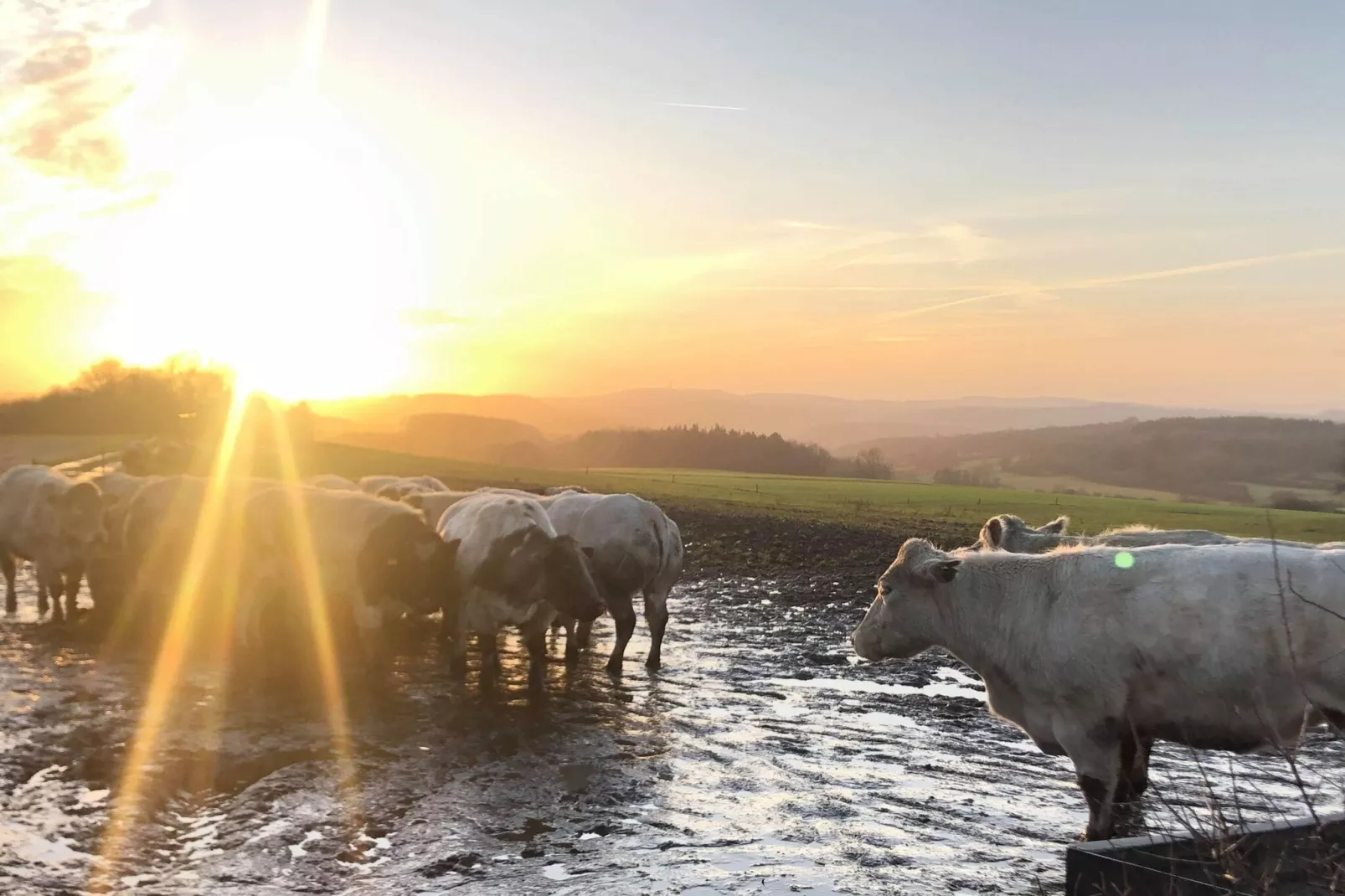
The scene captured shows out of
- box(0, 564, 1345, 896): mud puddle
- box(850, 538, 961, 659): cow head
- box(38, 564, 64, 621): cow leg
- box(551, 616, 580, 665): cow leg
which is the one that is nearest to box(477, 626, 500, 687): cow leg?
box(0, 564, 1345, 896): mud puddle

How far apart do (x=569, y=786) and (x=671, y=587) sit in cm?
678

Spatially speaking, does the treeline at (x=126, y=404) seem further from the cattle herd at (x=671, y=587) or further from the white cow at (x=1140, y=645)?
the white cow at (x=1140, y=645)

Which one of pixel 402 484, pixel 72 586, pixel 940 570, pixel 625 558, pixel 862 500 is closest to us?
pixel 940 570

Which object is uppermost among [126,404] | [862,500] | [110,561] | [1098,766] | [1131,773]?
[126,404]

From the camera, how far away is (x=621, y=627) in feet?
47.9

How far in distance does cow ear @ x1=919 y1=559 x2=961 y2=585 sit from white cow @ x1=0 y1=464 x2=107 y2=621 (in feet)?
51.9

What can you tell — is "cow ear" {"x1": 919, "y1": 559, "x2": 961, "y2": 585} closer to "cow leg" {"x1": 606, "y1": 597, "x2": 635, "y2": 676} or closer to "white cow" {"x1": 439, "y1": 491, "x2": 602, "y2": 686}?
"white cow" {"x1": 439, "y1": 491, "x2": 602, "y2": 686}

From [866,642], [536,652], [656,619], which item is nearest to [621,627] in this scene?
[656,619]

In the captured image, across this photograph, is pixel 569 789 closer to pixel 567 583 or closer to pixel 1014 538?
pixel 567 583

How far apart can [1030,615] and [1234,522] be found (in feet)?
143

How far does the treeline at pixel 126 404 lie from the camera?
75750mm

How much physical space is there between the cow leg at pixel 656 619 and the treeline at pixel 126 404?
64792mm

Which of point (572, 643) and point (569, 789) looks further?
point (572, 643)

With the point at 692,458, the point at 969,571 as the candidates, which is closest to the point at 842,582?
the point at 969,571
